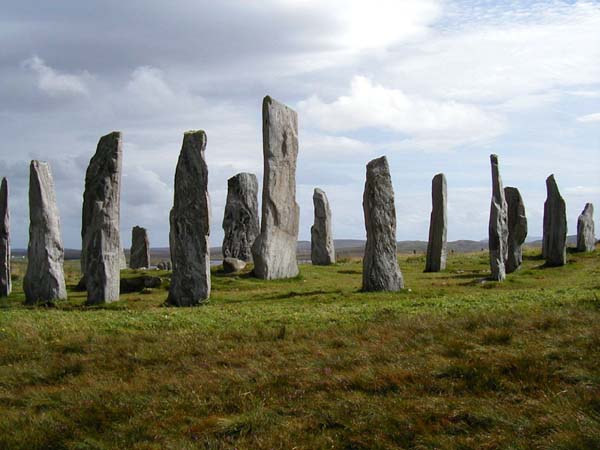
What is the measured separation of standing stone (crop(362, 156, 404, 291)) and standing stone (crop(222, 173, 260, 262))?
14806 mm

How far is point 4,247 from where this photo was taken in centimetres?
2370

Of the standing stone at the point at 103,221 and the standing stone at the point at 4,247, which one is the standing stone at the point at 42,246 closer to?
the standing stone at the point at 103,221

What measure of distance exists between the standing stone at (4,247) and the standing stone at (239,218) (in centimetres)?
1369

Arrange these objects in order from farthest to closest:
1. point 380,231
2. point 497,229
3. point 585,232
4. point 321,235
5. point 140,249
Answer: point 140,249 < point 321,235 < point 585,232 < point 497,229 < point 380,231

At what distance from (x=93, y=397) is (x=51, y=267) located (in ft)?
36.6

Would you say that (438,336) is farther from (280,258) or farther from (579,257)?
(579,257)

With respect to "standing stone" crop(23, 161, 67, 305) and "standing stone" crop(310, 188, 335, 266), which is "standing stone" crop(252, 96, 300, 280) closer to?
"standing stone" crop(23, 161, 67, 305)

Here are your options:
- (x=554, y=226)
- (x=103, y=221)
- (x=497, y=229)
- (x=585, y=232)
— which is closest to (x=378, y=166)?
(x=497, y=229)

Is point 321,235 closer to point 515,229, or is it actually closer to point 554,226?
point 515,229

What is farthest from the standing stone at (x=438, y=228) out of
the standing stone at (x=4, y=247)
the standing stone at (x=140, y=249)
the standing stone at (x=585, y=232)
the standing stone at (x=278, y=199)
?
the standing stone at (x=140, y=249)

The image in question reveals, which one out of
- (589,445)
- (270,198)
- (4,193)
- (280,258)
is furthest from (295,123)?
(589,445)

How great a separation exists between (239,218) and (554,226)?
49.4 feet

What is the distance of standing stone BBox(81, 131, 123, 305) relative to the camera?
20.3 meters

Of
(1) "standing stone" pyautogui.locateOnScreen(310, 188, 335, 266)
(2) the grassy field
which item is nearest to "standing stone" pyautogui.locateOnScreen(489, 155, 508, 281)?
(2) the grassy field
